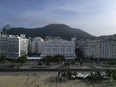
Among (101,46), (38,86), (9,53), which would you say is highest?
(101,46)

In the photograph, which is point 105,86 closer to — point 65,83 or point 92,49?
point 65,83

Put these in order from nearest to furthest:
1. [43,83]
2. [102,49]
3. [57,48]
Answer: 1. [43,83]
2. [102,49]
3. [57,48]

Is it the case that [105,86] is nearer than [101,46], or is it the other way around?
[105,86]

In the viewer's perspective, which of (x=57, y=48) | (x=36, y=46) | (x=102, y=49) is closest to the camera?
(x=102, y=49)

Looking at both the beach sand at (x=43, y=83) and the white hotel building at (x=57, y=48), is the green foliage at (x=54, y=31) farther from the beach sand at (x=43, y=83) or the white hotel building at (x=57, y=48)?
the beach sand at (x=43, y=83)

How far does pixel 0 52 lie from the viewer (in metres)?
33.2

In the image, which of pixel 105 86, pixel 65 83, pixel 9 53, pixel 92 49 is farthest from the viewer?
pixel 92 49

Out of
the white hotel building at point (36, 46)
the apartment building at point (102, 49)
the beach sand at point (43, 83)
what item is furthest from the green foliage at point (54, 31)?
the beach sand at point (43, 83)

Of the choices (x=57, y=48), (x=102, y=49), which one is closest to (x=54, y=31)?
(x=57, y=48)

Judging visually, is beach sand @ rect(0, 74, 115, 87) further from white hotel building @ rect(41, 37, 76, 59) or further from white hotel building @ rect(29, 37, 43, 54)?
white hotel building @ rect(29, 37, 43, 54)

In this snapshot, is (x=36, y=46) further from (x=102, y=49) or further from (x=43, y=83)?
(x=43, y=83)

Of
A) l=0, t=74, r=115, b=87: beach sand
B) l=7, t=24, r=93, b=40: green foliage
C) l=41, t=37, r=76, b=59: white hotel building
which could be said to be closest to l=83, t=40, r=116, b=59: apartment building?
l=41, t=37, r=76, b=59: white hotel building

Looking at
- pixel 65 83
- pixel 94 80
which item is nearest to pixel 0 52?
pixel 65 83

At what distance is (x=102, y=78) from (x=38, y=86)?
12.1 m
